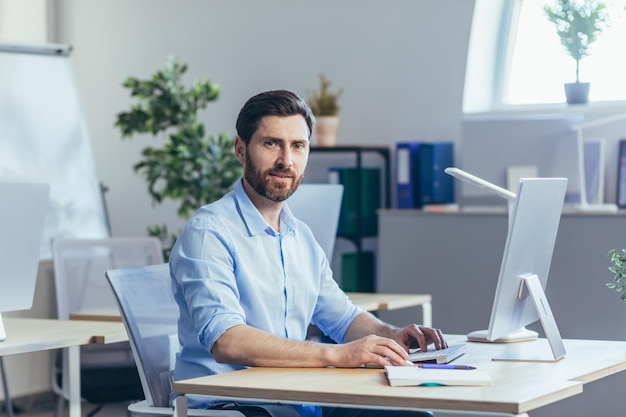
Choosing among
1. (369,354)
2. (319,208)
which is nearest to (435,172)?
(319,208)

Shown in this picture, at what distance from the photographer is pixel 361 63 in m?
5.66

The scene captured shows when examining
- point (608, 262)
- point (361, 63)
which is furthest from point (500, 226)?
point (361, 63)

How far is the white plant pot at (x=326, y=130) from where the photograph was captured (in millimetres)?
5453

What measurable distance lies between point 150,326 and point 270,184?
0.49 m

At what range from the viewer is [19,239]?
3.02 metres

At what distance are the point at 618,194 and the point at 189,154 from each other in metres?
2.07

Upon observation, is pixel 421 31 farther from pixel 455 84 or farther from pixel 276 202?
pixel 276 202

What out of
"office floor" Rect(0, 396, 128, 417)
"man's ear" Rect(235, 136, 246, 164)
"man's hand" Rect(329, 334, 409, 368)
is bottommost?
"office floor" Rect(0, 396, 128, 417)

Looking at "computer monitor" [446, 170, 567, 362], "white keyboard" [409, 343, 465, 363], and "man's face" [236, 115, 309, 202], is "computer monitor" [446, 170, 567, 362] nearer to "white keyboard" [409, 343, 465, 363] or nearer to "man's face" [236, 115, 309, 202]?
"white keyboard" [409, 343, 465, 363]

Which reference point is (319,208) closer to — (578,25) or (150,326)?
(150,326)

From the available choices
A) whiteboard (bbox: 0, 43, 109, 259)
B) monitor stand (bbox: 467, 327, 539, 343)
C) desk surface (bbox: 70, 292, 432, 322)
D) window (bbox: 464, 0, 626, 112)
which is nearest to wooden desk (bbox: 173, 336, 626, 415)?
monitor stand (bbox: 467, 327, 539, 343)

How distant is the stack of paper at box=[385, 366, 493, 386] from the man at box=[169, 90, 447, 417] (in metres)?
0.16

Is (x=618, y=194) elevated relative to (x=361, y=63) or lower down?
lower down

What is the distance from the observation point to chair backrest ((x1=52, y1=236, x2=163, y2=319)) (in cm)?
442
